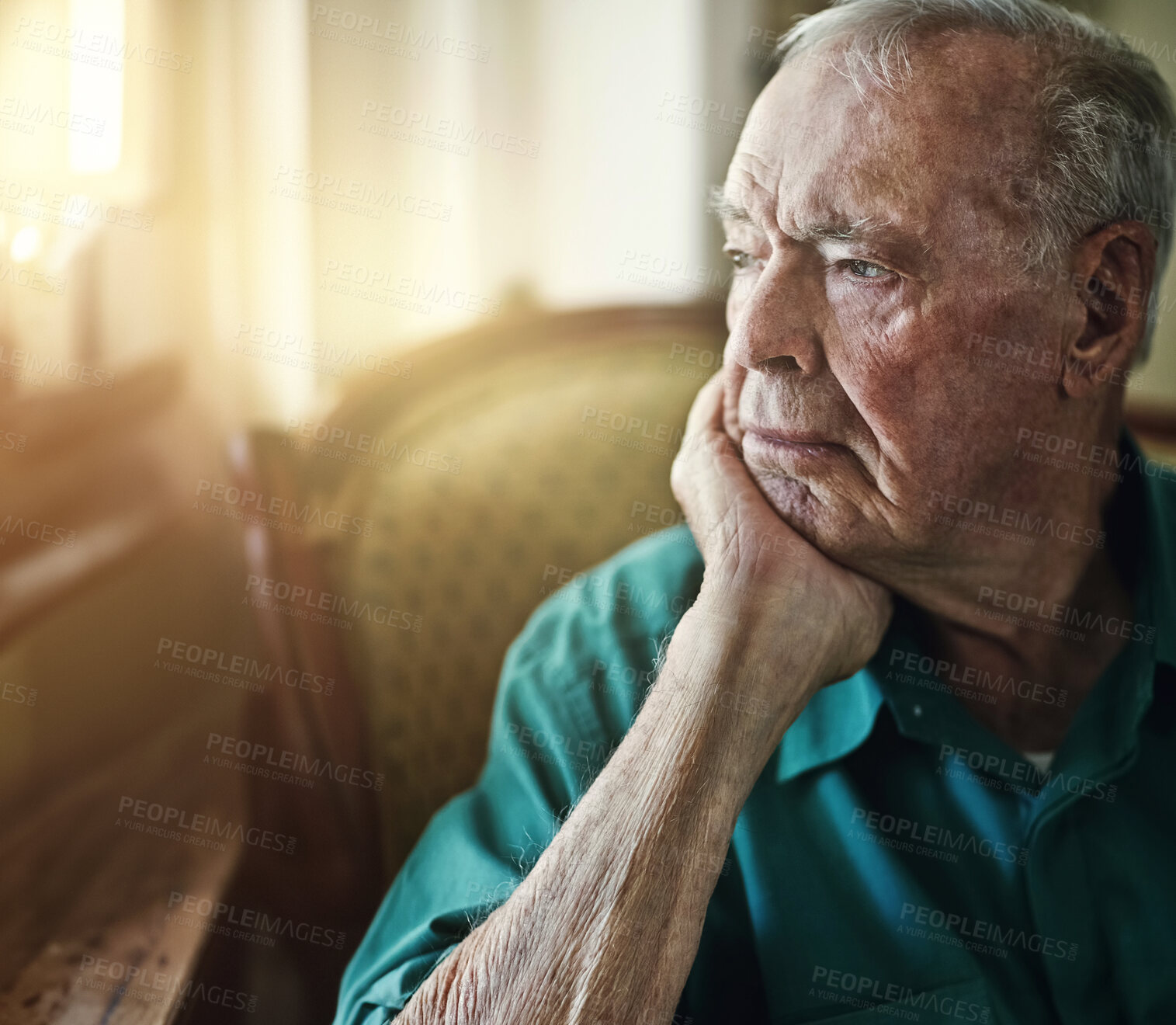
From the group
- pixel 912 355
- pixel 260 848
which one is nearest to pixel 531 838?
pixel 260 848

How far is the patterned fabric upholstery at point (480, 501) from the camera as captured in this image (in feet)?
3.82

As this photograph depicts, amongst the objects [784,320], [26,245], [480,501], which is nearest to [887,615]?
[784,320]

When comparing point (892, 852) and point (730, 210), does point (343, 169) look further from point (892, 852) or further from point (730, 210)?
point (892, 852)

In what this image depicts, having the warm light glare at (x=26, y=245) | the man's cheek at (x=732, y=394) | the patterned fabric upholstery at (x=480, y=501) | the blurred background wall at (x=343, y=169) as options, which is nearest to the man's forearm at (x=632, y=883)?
the man's cheek at (x=732, y=394)

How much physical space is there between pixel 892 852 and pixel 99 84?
5.58 feet

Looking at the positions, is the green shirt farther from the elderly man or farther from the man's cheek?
the man's cheek

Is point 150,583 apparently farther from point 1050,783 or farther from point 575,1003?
point 1050,783

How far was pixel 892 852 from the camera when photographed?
2.79 ft

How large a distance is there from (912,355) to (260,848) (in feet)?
3.06

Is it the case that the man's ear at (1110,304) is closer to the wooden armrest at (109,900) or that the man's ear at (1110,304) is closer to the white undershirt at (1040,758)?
the white undershirt at (1040,758)

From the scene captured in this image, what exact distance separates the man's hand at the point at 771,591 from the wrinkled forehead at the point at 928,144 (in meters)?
0.26

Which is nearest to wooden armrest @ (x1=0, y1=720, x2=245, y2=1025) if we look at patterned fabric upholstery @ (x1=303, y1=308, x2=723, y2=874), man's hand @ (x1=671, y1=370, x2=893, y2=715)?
patterned fabric upholstery @ (x1=303, y1=308, x2=723, y2=874)

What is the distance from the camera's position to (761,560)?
83 cm

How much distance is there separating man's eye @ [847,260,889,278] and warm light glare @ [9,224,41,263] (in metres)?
1.41
